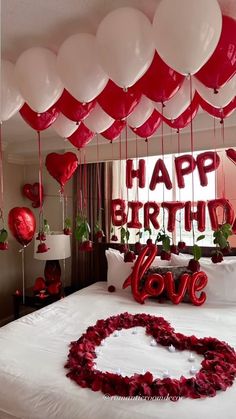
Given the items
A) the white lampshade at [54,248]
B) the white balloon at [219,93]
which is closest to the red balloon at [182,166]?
the white balloon at [219,93]

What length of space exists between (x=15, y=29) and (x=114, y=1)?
477 mm

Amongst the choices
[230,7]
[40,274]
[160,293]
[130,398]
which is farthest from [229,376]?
[40,274]

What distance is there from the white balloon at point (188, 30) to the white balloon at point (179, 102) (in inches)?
18.8

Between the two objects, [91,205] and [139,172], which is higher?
[139,172]

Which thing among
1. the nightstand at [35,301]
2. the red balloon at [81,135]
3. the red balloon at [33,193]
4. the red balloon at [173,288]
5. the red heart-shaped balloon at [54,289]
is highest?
the red balloon at [81,135]

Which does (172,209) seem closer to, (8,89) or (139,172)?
(139,172)

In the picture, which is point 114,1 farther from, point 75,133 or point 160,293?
point 160,293

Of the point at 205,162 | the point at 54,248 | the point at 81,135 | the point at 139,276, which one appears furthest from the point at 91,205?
the point at 205,162

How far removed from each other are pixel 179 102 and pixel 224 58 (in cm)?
42

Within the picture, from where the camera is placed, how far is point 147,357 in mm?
1513

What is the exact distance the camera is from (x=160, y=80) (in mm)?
1187

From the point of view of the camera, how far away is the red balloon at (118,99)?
4.38 ft

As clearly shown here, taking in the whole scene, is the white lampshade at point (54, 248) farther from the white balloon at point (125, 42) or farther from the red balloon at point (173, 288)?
the white balloon at point (125, 42)

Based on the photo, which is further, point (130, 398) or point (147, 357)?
point (147, 357)
